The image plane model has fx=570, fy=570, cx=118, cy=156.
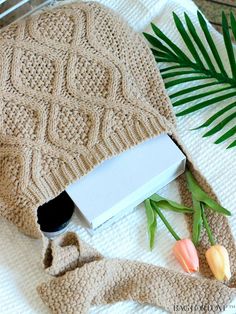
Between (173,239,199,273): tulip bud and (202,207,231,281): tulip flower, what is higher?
(173,239,199,273): tulip bud

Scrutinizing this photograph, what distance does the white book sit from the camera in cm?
100

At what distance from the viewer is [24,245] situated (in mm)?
1028

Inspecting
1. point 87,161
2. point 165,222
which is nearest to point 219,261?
point 165,222

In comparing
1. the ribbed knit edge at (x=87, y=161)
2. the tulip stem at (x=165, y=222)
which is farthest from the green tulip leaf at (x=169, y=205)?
the ribbed knit edge at (x=87, y=161)

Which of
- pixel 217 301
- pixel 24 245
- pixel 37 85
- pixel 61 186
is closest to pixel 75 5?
pixel 37 85

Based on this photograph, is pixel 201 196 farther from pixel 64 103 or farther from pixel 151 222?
pixel 64 103

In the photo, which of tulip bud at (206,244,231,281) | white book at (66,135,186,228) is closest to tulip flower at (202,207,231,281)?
tulip bud at (206,244,231,281)

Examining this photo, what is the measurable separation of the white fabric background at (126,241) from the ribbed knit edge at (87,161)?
52 millimetres

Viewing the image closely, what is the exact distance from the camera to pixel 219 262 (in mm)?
980

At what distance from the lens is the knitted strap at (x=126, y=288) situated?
3.10 feet

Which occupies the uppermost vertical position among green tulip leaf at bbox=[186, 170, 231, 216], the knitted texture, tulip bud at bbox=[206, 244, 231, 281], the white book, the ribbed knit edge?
the knitted texture

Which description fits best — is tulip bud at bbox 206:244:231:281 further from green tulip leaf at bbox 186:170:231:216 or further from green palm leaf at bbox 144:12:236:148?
green palm leaf at bbox 144:12:236:148

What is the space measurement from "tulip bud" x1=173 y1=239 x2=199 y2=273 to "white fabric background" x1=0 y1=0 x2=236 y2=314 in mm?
23

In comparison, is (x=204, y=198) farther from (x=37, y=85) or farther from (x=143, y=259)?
(x=37, y=85)
